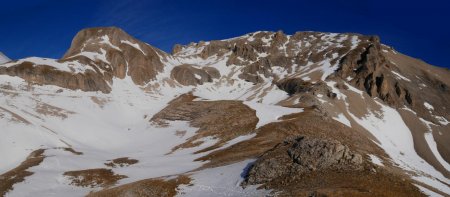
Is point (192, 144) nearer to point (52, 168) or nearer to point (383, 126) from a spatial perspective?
point (52, 168)

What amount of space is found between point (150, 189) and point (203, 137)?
49.3m

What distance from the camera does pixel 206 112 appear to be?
4567 inches

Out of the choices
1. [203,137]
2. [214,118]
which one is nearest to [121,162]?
[203,137]

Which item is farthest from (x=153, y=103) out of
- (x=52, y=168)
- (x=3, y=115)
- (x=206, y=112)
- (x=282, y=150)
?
(x=282, y=150)

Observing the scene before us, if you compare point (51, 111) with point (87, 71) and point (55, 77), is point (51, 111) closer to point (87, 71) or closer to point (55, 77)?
point (55, 77)

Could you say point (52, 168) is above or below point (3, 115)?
below

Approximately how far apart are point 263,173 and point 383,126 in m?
132

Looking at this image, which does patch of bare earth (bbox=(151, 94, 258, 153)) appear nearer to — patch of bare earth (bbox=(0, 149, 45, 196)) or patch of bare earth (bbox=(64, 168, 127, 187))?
patch of bare earth (bbox=(64, 168, 127, 187))

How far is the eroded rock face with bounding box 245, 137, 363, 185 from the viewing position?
127 ft

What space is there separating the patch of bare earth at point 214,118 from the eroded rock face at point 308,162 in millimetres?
37234

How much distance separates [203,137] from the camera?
310 feet

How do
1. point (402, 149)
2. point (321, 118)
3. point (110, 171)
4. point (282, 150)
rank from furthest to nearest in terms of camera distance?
point (402, 149)
point (321, 118)
point (110, 171)
point (282, 150)

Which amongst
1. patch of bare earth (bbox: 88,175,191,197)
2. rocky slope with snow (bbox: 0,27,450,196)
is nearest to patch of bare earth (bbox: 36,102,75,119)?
rocky slope with snow (bbox: 0,27,450,196)

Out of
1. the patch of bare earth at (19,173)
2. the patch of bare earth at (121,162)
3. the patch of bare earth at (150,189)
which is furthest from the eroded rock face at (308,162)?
the patch of bare earth at (121,162)
